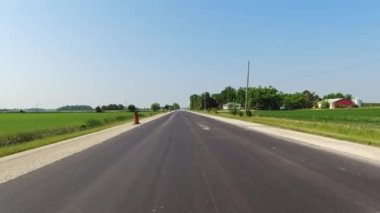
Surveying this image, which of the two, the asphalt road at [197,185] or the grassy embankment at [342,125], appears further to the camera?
the grassy embankment at [342,125]

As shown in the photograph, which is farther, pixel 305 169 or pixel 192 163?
pixel 192 163

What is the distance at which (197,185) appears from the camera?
9.94m

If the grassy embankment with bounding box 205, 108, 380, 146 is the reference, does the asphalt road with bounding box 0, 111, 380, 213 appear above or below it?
below

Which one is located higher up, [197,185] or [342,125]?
[342,125]

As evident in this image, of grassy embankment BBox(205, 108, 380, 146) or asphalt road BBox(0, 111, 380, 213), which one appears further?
grassy embankment BBox(205, 108, 380, 146)

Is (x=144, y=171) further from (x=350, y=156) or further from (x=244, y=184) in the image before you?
(x=350, y=156)

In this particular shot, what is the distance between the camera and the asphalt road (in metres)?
7.78

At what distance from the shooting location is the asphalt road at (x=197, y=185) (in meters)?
7.78

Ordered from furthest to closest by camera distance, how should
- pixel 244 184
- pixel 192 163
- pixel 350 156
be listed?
pixel 350 156 → pixel 192 163 → pixel 244 184

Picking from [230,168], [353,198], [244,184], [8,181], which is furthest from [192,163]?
[353,198]

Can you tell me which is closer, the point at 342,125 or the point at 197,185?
the point at 197,185

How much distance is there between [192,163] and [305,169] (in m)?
3.36

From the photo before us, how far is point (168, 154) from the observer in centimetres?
1702

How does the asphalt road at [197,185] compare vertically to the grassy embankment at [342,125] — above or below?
below
